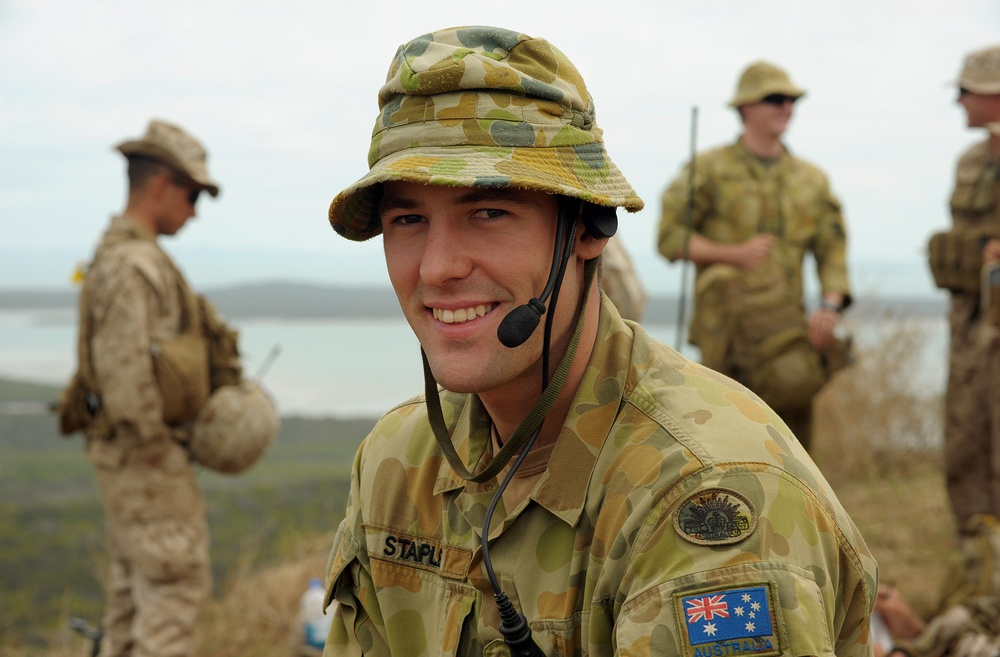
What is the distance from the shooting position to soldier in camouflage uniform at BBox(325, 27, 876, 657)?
5.51 feet

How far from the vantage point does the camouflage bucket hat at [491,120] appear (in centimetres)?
188

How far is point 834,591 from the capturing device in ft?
5.80

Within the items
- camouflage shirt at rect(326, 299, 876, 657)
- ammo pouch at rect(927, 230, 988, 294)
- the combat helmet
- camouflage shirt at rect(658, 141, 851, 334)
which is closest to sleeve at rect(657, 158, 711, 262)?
camouflage shirt at rect(658, 141, 851, 334)

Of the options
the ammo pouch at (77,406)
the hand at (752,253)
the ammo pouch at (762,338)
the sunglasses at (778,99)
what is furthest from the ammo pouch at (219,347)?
the sunglasses at (778,99)

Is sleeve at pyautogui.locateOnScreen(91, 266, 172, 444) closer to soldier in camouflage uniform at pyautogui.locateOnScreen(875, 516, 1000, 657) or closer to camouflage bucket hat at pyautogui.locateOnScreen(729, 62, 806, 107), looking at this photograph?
soldier in camouflage uniform at pyautogui.locateOnScreen(875, 516, 1000, 657)

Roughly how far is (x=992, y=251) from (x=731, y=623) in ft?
16.9

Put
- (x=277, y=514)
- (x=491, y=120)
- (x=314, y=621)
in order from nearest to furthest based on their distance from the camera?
1. (x=491, y=120)
2. (x=314, y=621)
3. (x=277, y=514)

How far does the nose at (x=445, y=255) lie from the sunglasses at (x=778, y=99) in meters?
4.64

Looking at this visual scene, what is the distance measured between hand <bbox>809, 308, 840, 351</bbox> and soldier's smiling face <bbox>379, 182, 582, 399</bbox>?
4384mm

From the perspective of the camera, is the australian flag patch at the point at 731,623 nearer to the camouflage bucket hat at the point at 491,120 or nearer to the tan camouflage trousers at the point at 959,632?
the camouflage bucket hat at the point at 491,120

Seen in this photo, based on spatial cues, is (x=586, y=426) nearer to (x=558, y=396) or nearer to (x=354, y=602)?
(x=558, y=396)

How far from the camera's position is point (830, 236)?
643cm

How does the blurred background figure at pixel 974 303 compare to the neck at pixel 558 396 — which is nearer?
the neck at pixel 558 396

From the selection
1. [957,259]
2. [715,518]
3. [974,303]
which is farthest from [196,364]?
[974,303]
